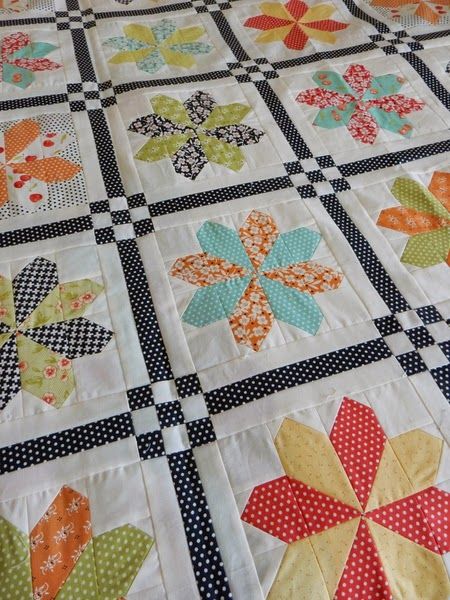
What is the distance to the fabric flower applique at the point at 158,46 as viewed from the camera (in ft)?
5.08

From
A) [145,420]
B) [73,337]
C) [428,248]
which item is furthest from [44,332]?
[428,248]

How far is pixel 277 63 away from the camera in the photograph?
156 cm

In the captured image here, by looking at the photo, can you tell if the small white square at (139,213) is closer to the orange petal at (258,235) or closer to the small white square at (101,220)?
the small white square at (101,220)

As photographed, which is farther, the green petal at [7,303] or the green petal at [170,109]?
the green petal at [170,109]

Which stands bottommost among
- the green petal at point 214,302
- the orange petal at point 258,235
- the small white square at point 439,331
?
the small white square at point 439,331

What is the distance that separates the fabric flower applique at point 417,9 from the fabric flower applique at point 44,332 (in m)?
1.39

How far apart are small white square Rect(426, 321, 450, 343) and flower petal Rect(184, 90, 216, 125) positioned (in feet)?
2.54

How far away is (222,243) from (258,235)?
8 centimetres

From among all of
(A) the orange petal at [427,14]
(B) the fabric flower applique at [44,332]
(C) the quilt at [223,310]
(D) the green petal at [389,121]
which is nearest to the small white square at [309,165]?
→ (C) the quilt at [223,310]

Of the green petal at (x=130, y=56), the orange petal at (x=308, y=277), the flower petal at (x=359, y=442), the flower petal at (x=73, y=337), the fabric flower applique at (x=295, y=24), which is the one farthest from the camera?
the fabric flower applique at (x=295, y=24)

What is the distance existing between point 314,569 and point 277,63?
4.40ft

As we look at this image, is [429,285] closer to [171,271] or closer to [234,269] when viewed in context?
[234,269]

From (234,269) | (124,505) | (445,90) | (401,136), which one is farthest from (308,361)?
(445,90)

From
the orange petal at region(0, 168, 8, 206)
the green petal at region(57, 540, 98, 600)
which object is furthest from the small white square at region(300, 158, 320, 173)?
the green petal at region(57, 540, 98, 600)
